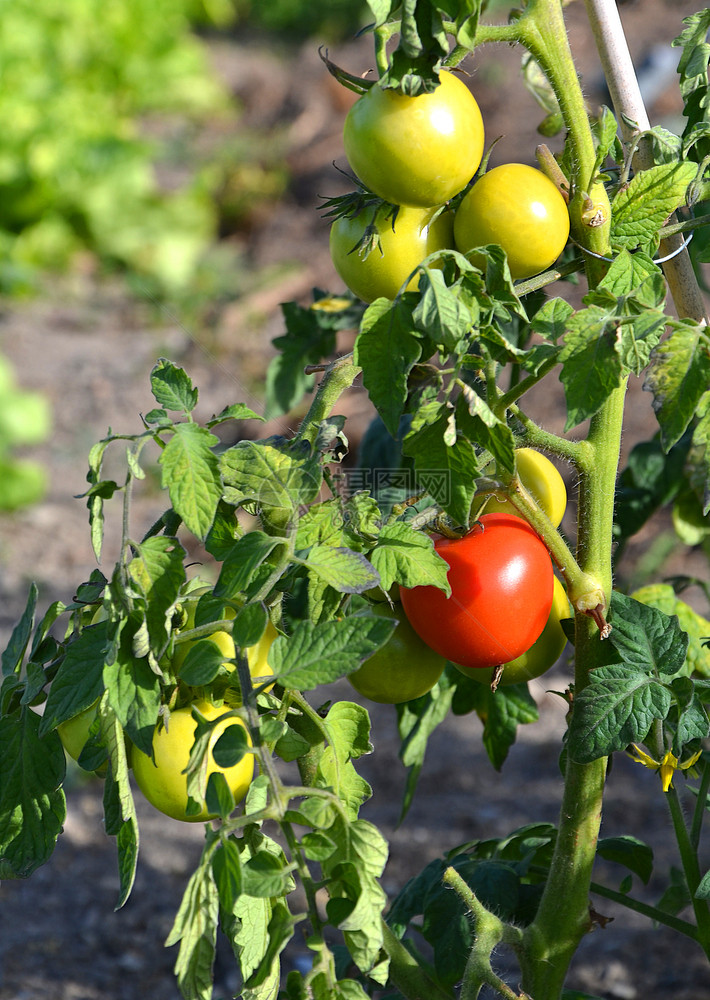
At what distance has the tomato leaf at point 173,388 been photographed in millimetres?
621

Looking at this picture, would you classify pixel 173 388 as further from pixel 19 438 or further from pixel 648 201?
pixel 19 438

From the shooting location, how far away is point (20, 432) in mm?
2717

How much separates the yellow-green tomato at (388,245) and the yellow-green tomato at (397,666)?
228mm

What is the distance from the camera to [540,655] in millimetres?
765

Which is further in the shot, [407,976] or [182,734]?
[407,976]

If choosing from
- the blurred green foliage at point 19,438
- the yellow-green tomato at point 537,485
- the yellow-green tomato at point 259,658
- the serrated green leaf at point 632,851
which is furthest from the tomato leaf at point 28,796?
the blurred green foliage at point 19,438

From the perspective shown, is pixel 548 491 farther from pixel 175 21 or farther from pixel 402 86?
pixel 175 21

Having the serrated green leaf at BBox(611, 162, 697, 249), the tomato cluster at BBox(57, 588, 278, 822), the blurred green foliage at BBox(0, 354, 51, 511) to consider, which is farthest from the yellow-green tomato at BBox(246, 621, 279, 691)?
the blurred green foliage at BBox(0, 354, 51, 511)

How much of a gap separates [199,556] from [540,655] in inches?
65.2

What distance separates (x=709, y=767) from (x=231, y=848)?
424 mm

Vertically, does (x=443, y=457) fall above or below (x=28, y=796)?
above

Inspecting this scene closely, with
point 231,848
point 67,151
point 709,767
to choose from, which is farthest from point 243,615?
point 67,151

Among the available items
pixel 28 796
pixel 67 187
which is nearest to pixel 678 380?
pixel 28 796

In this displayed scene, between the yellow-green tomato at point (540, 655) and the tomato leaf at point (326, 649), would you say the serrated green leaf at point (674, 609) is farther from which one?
the tomato leaf at point (326, 649)
